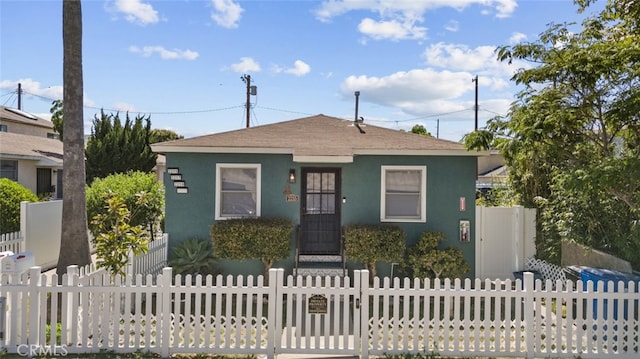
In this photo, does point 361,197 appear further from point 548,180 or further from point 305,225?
point 548,180

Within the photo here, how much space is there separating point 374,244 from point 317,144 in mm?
2592

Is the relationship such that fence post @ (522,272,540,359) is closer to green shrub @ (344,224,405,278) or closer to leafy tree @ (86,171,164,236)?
green shrub @ (344,224,405,278)

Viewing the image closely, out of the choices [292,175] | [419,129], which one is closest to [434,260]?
[292,175]

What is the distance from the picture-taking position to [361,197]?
9391 millimetres

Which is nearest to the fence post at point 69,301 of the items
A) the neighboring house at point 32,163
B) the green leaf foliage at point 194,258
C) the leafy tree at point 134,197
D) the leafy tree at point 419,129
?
the green leaf foliage at point 194,258

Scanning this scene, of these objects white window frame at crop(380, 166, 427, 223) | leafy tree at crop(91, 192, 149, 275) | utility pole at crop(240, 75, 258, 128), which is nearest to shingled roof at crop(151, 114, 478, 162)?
white window frame at crop(380, 166, 427, 223)

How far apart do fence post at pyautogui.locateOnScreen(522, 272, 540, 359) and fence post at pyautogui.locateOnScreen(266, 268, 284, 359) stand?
3110 mm

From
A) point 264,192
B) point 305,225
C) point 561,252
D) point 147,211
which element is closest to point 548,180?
point 561,252

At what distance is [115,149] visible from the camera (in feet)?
61.9

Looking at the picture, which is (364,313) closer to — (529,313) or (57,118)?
(529,313)

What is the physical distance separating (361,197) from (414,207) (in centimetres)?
124

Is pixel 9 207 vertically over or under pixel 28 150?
under

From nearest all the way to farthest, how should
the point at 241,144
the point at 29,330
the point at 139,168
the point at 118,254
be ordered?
1. the point at 29,330
2. the point at 118,254
3. the point at 241,144
4. the point at 139,168

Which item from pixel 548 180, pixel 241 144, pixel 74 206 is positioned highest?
pixel 241 144
